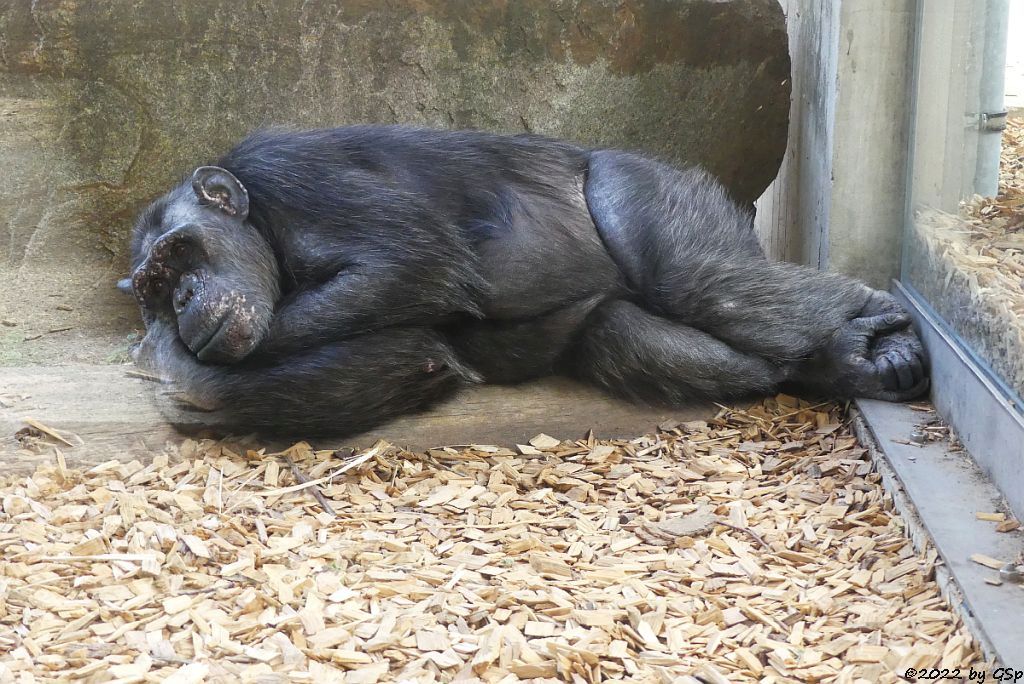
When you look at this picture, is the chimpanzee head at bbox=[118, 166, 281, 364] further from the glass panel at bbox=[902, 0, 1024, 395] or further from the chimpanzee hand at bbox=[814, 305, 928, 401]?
the glass panel at bbox=[902, 0, 1024, 395]

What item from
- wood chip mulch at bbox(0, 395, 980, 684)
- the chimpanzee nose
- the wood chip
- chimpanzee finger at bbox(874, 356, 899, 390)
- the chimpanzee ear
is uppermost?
the chimpanzee ear

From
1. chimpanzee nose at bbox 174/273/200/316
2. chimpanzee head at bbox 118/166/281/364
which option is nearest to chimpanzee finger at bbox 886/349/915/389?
chimpanzee head at bbox 118/166/281/364

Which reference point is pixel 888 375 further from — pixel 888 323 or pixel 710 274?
pixel 710 274

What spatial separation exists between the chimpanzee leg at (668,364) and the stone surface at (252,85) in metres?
1.32

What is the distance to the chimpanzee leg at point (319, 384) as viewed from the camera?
3.52m

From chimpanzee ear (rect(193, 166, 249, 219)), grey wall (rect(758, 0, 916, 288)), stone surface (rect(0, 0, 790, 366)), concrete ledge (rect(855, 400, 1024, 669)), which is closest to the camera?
concrete ledge (rect(855, 400, 1024, 669))

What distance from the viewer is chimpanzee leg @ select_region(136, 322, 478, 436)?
3516 mm

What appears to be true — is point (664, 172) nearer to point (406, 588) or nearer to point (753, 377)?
point (753, 377)

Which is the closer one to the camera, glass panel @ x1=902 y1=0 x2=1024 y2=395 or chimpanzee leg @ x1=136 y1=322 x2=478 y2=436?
glass panel @ x1=902 y1=0 x2=1024 y2=395

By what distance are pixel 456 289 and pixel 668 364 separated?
784 mm

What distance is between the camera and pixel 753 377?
3.77 meters

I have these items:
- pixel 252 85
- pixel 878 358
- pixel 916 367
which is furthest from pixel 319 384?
pixel 916 367

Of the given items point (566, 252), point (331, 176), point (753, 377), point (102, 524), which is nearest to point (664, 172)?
point (566, 252)

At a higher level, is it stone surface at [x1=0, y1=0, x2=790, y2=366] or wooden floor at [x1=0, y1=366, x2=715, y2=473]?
stone surface at [x1=0, y1=0, x2=790, y2=366]
